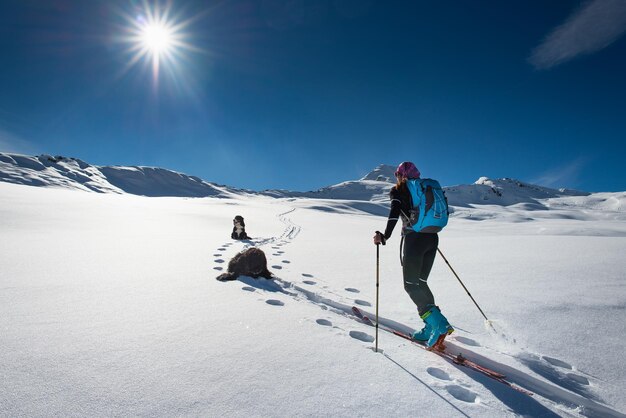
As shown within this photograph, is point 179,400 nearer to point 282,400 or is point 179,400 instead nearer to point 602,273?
point 282,400

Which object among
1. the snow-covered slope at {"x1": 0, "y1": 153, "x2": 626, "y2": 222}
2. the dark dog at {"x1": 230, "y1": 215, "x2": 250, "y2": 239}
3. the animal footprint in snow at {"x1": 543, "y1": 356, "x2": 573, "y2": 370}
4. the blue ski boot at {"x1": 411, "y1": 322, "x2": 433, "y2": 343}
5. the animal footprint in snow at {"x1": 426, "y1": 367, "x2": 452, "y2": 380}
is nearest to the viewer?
the animal footprint in snow at {"x1": 426, "y1": 367, "x2": 452, "y2": 380}

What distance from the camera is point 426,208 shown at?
4230mm

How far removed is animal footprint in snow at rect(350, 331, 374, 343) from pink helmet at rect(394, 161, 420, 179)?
2.34m

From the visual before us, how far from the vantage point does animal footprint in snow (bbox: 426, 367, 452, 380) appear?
326 cm

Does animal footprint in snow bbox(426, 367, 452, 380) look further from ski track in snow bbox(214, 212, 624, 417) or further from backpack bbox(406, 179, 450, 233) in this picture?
backpack bbox(406, 179, 450, 233)

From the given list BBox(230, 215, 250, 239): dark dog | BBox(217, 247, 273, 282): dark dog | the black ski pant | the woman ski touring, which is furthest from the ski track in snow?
BBox(230, 215, 250, 239): dark dog

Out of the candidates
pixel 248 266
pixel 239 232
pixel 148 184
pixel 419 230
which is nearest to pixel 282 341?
pixel 419 230

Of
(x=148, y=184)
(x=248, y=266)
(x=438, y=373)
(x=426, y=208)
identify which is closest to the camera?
(x=438, y=373)

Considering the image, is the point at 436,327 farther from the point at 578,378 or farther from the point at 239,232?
the point at 239,232

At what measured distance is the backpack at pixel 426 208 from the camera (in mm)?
4227

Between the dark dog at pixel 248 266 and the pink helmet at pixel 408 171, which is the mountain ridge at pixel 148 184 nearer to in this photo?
the dark dog at pixel 248 266

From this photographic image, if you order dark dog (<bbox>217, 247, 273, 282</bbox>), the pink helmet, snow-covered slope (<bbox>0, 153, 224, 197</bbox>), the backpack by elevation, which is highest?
snow-covered slope (<bbox>0, 153, 224, 197</bbox>)

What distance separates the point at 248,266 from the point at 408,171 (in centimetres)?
404

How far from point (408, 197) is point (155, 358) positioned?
3.69 metres
